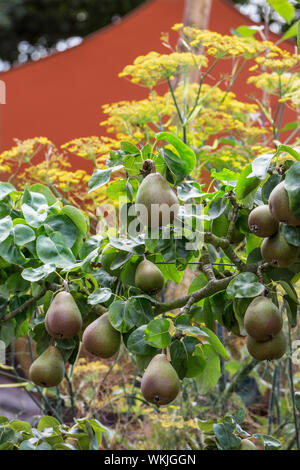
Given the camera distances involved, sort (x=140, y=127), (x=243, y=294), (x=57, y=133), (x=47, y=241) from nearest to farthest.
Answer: (x=243, y=294) < (x=47, y=241) < (x=140, y=127) < (x=57, y=133)

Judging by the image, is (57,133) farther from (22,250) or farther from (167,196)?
(167,196)

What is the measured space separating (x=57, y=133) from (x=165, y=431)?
1.79m

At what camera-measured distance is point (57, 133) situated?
10.6 feet

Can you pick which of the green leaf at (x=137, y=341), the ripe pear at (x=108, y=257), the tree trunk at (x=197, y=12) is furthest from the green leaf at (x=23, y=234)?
the tree trunk at (x=197, y=12)

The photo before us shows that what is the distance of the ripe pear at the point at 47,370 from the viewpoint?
2.85 ft

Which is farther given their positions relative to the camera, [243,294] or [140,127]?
[140,127]

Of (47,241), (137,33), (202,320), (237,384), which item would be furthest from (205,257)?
(137,33)

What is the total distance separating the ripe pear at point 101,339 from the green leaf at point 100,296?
0.03 meters

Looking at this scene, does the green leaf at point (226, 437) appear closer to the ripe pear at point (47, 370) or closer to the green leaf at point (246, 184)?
the ripe pear at point (47, 370)

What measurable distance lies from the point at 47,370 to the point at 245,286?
0.31 meters

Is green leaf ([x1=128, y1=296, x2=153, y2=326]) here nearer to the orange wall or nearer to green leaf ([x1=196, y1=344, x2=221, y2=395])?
green leaf ([x1=196, y1=344, x2=221, y2=395])

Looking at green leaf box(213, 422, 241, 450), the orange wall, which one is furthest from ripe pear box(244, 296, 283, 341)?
the orange wall

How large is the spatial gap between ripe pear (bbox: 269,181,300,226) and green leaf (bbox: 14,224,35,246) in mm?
390

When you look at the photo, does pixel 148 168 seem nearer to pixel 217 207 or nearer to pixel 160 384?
pixel 217 207
